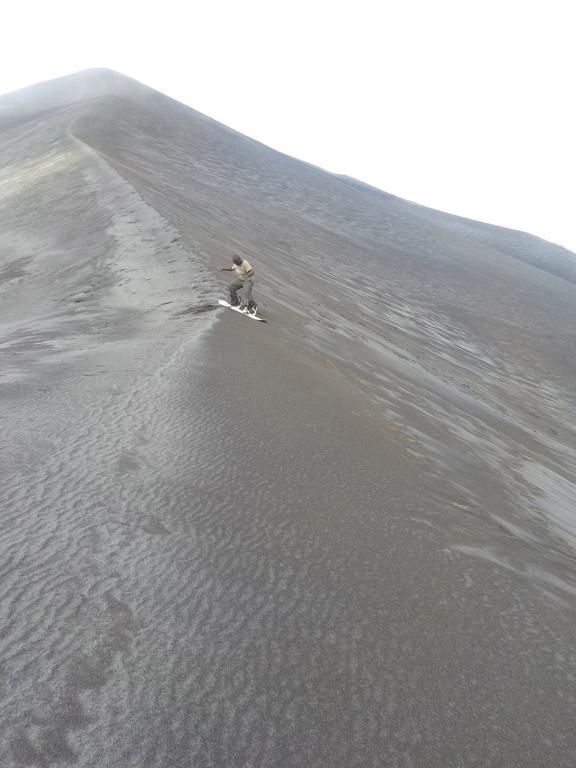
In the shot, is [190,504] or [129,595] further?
[190,504]

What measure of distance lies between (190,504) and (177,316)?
423cm

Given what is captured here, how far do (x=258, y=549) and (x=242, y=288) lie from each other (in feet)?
18.4

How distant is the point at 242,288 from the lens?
7.98 m

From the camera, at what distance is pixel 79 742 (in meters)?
1.67

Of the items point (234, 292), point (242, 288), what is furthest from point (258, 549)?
point (242, 288)

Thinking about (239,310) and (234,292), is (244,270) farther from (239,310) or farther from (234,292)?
(239,310)

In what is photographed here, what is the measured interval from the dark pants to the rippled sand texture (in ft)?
1.06

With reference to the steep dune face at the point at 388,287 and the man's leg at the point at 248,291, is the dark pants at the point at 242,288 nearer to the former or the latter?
the man's leg at the point at 248,291

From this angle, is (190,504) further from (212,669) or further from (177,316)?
(177,316)

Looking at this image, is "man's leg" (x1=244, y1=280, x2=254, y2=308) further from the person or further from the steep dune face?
the steep dune face

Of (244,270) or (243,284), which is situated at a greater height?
(244,270)

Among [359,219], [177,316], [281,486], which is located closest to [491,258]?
[359,219]

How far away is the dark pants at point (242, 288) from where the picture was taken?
755 centimetres

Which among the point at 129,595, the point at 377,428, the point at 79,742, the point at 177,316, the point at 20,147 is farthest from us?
the point at 20,147
